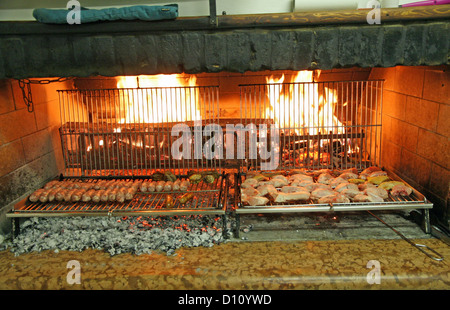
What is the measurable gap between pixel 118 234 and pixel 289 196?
7.23ft

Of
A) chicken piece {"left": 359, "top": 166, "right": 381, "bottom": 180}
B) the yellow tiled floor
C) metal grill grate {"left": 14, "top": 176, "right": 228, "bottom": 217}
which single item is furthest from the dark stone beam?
the yellow tiled floor

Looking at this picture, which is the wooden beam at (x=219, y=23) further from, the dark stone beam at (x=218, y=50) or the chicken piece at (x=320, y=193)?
the chicken piece at (x=320, y=193)

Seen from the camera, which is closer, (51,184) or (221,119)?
(51,184)

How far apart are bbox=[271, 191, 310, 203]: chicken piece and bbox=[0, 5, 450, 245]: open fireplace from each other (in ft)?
0.08

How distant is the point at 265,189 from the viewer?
16.8ft

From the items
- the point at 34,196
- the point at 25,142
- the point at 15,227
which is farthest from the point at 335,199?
the point at 25,142

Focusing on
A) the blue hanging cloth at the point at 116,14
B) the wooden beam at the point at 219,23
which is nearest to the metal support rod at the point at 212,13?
the wooden beam at the point at 219,23

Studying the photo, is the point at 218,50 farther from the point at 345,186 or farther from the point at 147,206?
the point at 345,186

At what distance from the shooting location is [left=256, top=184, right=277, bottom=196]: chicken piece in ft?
16.7

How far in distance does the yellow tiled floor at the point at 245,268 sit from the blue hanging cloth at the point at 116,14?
267 centimetres

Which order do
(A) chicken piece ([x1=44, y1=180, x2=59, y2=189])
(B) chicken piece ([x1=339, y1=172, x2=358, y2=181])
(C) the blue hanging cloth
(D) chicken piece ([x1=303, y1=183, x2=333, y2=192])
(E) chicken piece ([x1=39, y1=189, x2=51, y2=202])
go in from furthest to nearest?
(B) chicken piece ([x1=339, y1=172, x2=358, y2=181]), (A) chicken piece ([x1=44, y1=180, x2=59, y2=189]), (D) chicken piece ([x1=303, y1=183, x2=333, y2=192]), (E) chicken piece ([x1=39, y1=189, x2=51, y2=202]), (C) the blue hanging cloth

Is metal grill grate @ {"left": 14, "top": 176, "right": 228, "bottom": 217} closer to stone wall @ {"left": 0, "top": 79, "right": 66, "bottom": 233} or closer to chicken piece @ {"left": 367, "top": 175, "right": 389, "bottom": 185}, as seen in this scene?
stone wall @ {"left": 0, "top": 79, "right": 66, "bottom": 233}

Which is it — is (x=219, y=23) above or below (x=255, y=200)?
above

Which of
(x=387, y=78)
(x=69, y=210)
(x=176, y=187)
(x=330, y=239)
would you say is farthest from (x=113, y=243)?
(x=387, y=78)
